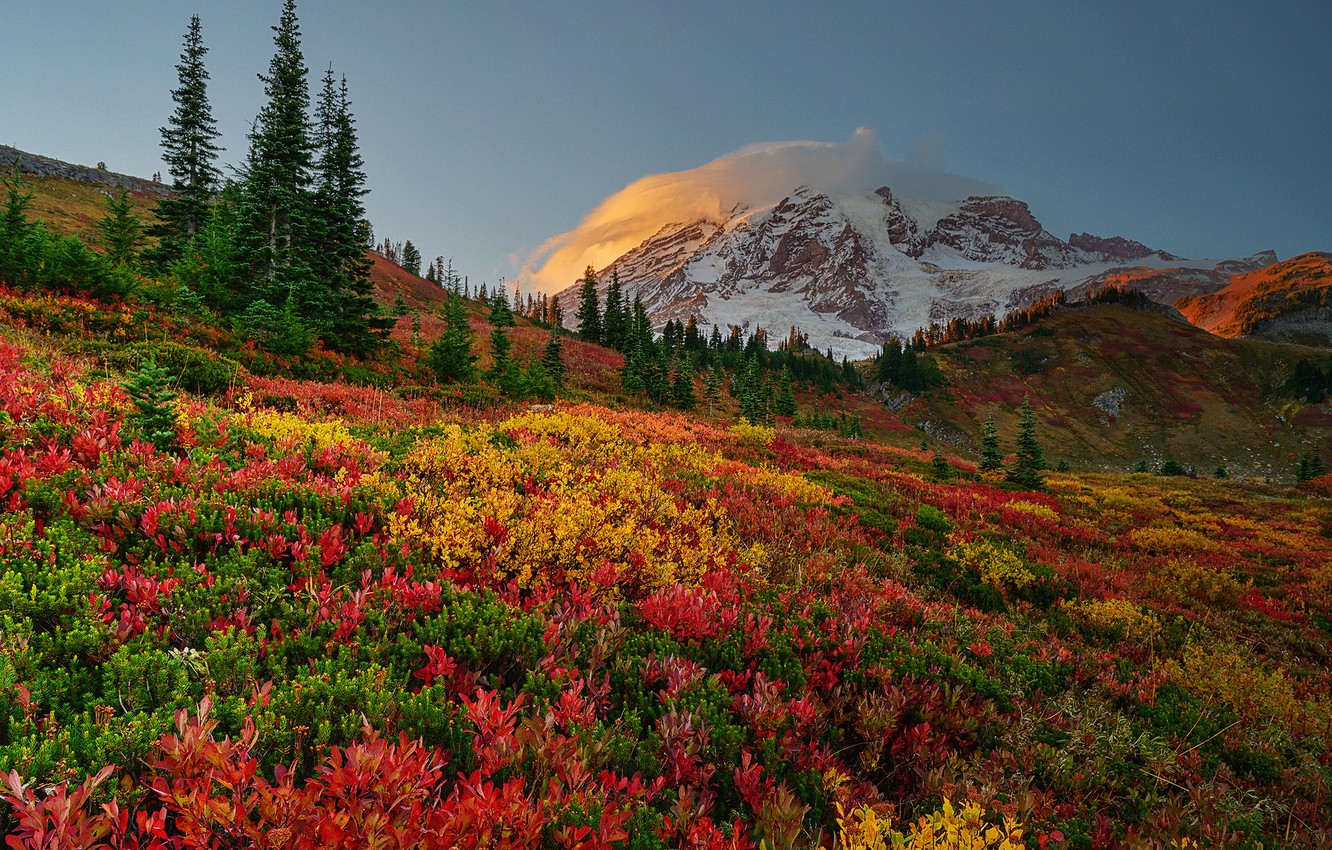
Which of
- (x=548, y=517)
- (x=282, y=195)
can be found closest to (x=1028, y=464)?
(x=548, y=517)

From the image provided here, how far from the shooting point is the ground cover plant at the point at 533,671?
218cm

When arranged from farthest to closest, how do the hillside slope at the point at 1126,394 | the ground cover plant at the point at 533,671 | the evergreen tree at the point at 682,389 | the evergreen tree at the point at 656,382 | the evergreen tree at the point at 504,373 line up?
the hillside slope at the point at 1126,394 < the evergreen tree at the point at 682,389 < the evergreen tree at the point at 656,382 < the evergreen tree at the point at 504,373 < the ground cover plant at the point at 533,671

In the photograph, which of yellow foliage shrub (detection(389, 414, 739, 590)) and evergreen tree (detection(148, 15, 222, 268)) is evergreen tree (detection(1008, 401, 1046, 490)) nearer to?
yellow foliage shrub (detection(389, 414, 739, 590))

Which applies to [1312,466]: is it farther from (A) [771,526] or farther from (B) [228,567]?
(B) [228,567]

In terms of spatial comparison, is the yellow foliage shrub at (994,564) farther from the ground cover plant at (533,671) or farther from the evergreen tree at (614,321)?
the evergreen tree at (614,321)

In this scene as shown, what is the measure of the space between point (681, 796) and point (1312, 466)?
258 ft

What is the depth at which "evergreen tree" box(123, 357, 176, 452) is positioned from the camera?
19.4 feet

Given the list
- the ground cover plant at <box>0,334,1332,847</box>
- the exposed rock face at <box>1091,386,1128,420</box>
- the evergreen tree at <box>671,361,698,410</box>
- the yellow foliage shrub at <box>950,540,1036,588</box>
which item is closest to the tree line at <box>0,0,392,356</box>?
the ground cover plant at <box>0,334,1332,847</box>

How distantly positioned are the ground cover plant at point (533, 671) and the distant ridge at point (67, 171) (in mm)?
85745

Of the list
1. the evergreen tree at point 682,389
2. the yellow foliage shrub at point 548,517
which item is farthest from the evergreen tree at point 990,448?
the yellow foliage shrub at point 548,517

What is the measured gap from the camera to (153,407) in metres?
6.07

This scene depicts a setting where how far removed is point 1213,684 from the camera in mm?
Answer: 5543

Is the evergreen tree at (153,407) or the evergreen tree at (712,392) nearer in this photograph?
the evergreen tree at (153,407)

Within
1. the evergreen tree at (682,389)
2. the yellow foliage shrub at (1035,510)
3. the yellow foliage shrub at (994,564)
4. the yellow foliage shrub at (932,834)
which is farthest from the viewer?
the evergreen tree at (682,389)
